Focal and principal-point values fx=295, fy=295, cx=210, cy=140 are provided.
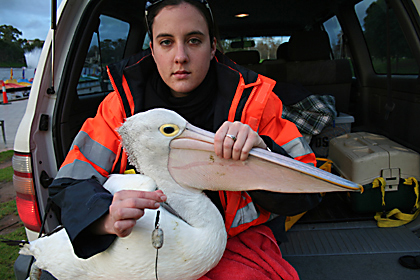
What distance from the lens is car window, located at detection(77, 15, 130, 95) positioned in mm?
2955

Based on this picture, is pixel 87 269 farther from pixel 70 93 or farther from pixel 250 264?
pixel 70 93

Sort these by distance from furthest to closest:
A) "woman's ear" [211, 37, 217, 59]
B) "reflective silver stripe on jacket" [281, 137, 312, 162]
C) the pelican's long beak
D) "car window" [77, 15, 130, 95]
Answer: "car window" [77, 15, 130, 95], "woman's ear" [211, 37, 217, 59], "reflective silver stripe on jacket" [281, 137, 312, 162], the pelican's long beak

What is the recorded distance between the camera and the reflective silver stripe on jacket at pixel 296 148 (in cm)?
145

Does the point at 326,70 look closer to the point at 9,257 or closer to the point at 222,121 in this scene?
the point at 222,121

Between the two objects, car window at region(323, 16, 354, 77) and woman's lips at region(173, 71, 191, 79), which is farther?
car window at region(323, 16, 354, 77)

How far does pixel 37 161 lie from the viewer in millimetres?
1763

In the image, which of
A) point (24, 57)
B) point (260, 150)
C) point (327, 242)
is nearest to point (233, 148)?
point (260, 150)

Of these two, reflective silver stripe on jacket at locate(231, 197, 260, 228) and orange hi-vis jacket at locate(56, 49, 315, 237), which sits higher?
orange hi-vis jacket at locate(56, 49, 315, 237)

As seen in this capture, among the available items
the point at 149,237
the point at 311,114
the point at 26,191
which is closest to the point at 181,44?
the point at 149,237

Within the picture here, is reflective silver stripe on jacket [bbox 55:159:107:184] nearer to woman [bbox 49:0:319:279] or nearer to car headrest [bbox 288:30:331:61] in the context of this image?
woman [bbox 49:0:319:279]

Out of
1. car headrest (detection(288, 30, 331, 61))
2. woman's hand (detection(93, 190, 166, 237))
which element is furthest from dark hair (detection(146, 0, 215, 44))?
car headrest (detection(288, 30, 331, 61))

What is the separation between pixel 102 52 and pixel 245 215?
266cm

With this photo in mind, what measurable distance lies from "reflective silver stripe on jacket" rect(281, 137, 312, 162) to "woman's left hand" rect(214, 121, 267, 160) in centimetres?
49

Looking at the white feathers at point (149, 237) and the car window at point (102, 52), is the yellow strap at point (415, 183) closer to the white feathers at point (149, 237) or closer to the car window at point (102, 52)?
the white feathers at point (149, 237)
